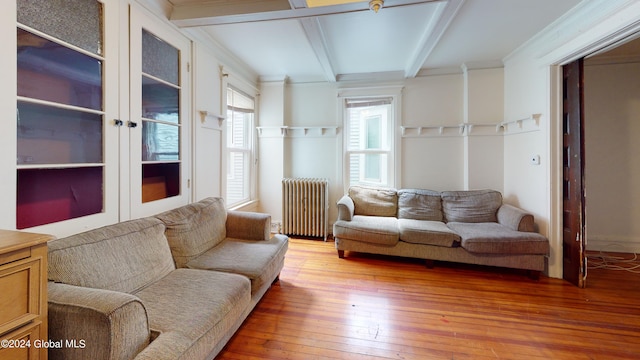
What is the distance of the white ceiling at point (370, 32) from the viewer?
212 centimetres

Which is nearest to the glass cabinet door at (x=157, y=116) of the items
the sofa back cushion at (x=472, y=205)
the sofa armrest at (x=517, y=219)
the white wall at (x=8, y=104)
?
the white wall at (x=8, y=104)

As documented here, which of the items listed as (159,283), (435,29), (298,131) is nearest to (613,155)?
(435,29)

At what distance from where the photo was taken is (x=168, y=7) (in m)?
2.17

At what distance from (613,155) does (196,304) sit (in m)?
4.92

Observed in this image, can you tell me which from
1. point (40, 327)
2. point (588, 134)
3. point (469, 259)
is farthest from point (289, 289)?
point (588, 134)

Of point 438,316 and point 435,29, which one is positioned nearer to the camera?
point 438,316

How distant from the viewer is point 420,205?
11.3 feet

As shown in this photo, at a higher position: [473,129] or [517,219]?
[473,129]

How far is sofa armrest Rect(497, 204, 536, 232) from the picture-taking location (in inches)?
107

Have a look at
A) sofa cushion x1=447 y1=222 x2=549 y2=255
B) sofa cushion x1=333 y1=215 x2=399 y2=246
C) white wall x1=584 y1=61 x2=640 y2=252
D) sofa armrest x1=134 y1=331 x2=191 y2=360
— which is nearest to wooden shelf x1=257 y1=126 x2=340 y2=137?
sofa cushion x1=333 y1=215 x2=399 y2=246

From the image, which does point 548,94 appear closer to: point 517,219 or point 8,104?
point 517,219

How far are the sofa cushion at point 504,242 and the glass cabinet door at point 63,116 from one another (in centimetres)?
321

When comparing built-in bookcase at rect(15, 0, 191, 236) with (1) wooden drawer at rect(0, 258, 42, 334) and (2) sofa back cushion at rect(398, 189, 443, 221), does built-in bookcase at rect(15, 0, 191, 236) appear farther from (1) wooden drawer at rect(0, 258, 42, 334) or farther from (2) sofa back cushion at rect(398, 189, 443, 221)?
(2) sofa back cushion at rect(398, 189, 443, 221)

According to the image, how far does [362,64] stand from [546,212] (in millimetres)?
2784
